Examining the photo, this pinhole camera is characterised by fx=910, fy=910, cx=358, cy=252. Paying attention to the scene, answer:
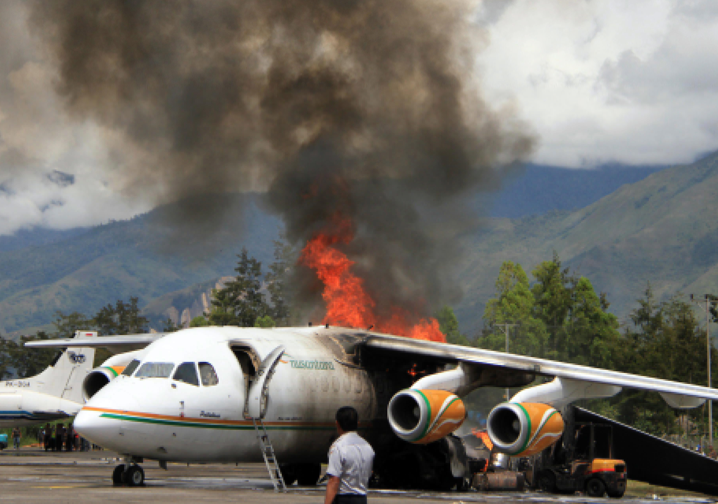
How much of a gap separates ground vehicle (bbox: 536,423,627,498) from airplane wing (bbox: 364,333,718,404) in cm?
281

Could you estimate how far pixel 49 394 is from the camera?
128 feet

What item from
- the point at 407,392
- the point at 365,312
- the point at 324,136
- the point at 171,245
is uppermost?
the point at 324,136

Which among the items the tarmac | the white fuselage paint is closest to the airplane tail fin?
the tarmac

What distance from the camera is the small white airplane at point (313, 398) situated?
17812 millimetres

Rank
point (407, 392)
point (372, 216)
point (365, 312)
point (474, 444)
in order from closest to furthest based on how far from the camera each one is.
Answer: point (407, 392)
point (474, 444)
point (365, 312)
point (372, 216)

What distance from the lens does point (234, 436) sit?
61.6 feet

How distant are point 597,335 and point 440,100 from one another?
188ft

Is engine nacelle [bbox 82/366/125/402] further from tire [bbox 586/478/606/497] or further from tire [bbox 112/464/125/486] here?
tire [bbox 586/478/606/497]

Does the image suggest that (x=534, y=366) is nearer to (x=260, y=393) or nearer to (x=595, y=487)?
(x=595, y=487)

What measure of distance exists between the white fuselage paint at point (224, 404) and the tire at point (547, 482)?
15.9ft

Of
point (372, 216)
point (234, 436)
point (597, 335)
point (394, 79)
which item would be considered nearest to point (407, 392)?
point (234, 436)

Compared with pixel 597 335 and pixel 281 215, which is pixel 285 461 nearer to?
pixel 281 215

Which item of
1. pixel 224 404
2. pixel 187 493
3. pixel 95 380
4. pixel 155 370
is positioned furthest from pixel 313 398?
pixel 95 380

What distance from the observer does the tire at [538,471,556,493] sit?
905 inches
